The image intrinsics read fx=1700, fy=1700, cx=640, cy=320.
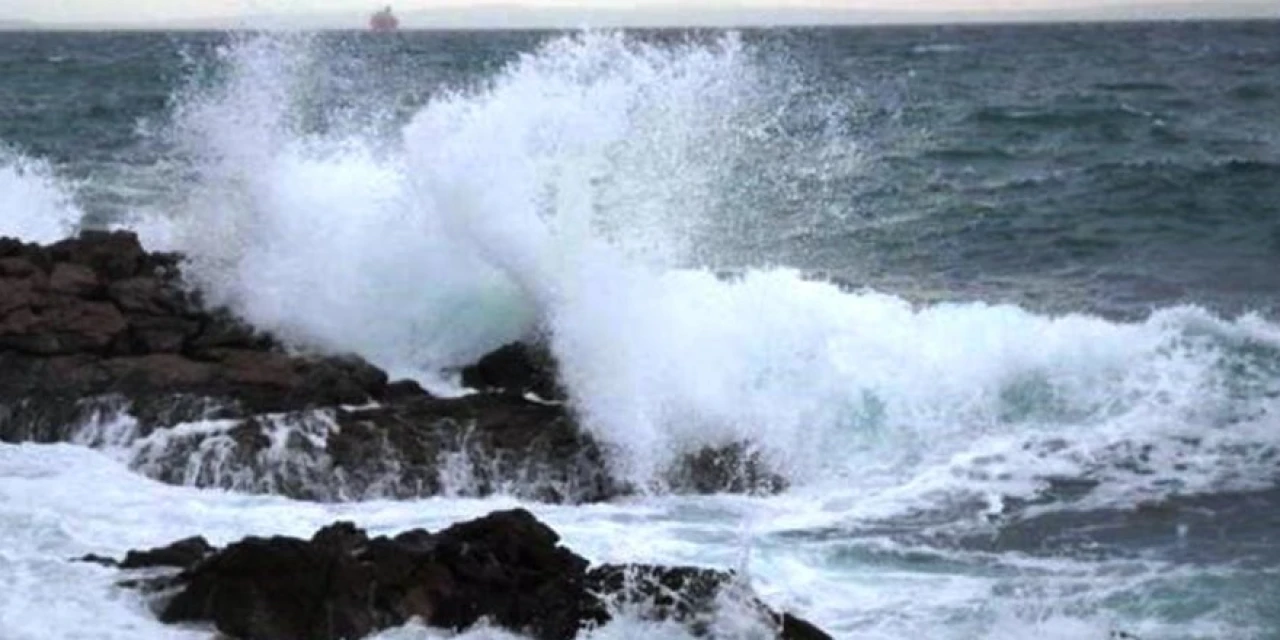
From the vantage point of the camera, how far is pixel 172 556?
816 cm

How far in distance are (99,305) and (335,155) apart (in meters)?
3.96

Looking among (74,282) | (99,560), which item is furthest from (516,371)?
(99,560)

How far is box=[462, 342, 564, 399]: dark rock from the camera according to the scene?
11820 mm

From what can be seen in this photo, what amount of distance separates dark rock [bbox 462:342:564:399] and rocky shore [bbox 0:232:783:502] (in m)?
0.01

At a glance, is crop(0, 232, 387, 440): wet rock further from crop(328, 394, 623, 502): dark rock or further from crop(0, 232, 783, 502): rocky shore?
crop(328, 394, 623, 502): dark rock

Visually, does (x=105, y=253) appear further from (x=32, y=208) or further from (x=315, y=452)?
(x=32, y=208)

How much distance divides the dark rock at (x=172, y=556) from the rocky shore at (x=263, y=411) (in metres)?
1.91

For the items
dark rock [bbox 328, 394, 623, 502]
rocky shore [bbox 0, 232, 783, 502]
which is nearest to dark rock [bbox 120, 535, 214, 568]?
rocky shore [bbox 0, 232, 783, 502]

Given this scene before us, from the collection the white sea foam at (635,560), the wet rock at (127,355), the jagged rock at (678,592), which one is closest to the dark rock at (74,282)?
the wet rock at (127,355)

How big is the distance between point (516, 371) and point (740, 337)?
76.0 inches

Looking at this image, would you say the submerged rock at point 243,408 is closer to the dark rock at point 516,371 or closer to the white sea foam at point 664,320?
the dark rock at point 516,371

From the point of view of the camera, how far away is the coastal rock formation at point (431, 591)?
746 cm

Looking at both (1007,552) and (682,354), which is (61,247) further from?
(1007,552)

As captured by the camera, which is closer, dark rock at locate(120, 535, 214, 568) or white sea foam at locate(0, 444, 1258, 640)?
white sea foam at locate(0, 444, 1258, 640)
